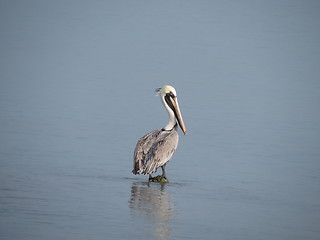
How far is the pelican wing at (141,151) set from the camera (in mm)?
11164

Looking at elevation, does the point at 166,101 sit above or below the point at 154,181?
above

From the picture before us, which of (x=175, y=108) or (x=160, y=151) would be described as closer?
(x=160, y=151)

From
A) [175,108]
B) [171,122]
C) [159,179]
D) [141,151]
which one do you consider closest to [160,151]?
[141,151]

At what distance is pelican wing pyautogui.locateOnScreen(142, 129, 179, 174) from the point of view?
11226mm

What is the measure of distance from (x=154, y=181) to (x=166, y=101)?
133cm

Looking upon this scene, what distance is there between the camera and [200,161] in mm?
13000

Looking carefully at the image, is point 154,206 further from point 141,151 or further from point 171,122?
point 171,122

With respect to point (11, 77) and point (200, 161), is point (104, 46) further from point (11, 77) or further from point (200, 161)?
point (200, 161)

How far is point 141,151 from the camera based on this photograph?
1134 cm

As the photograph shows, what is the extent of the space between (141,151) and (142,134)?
3441 mm

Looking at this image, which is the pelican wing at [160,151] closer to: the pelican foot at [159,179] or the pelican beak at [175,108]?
the pelican foot at [159,179]

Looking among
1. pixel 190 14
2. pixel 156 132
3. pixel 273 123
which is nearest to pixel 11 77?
pixel 273 123

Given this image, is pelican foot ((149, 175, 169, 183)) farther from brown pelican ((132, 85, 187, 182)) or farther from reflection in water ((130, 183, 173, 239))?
reflection in water ((130, 183, 173, 239))

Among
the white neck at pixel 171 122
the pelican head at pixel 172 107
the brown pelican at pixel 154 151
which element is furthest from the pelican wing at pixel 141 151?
the pelican head at pixel 172 107
